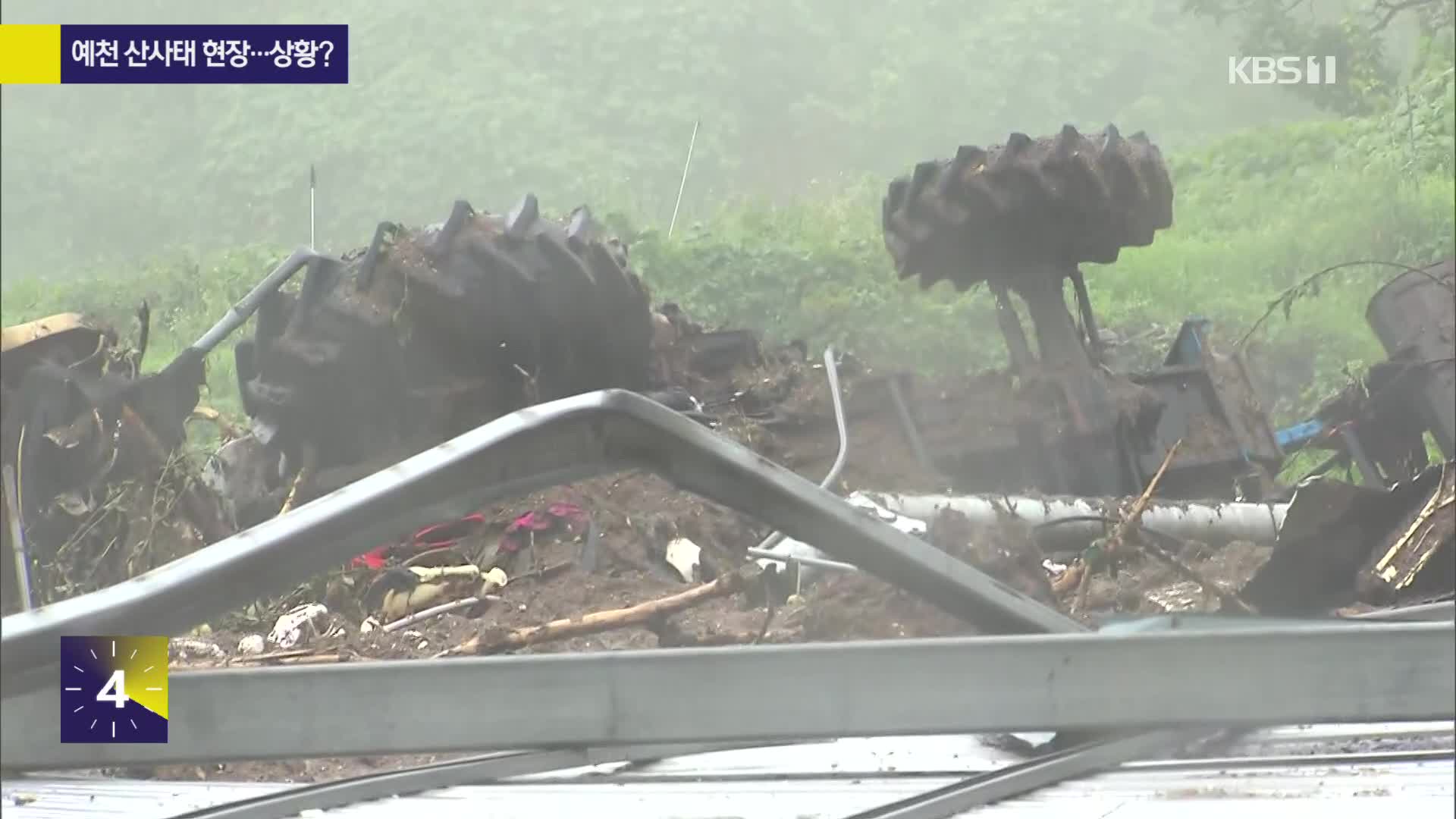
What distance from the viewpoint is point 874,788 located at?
0.60 metres

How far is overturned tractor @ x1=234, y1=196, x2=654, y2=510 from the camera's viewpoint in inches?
51.3

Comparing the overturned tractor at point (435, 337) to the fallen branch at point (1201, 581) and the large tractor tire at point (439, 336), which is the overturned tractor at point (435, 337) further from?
the fallen branch at point (1201, 581)

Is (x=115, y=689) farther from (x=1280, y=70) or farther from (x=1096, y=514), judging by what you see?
(x=1280, y=70)

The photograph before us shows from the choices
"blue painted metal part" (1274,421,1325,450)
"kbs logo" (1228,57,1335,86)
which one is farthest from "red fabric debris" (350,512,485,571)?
"blue painted metal part" (1274,421,1325,450)

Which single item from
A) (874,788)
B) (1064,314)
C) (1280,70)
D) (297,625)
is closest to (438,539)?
(297,625)

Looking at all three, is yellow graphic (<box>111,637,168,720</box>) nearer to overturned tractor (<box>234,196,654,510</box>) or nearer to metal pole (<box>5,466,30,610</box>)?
metal pole (<box>5,466,30,610</box>)

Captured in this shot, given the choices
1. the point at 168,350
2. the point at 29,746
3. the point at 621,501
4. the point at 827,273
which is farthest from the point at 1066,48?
the point at 29,746

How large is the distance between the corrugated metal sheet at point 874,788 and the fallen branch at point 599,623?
43cm

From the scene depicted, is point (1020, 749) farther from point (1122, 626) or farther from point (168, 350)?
point (168, 350)

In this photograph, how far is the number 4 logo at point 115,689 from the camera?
39 cm

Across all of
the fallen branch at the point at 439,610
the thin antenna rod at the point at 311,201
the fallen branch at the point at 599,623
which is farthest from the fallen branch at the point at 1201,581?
the thin antenna rod at the point at 311,201

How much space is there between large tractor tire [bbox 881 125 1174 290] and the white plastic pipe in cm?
30

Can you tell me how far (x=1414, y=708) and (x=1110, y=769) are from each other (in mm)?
166

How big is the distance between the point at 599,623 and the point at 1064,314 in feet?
2.85
